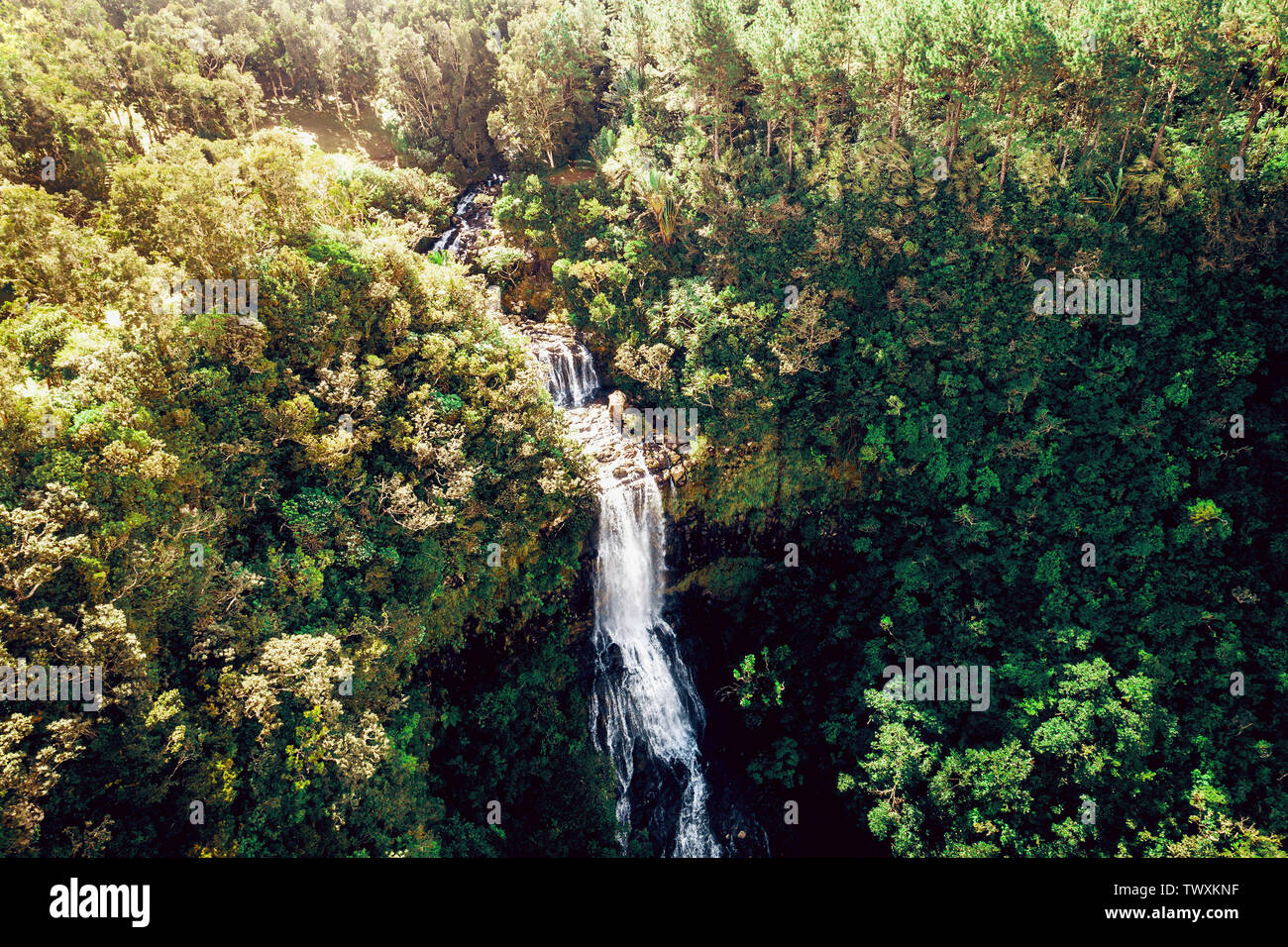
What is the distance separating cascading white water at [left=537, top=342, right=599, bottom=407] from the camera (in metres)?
30.4

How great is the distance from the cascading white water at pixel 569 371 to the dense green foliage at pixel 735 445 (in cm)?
101

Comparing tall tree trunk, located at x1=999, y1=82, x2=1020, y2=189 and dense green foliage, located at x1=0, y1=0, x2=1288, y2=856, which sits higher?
tall tree trunk, located at x1=999, y1=82, x2=1020, y2=189

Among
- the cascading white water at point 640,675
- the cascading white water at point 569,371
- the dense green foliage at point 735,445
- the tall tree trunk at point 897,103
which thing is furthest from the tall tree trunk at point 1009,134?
the cascading white water at point 569,371

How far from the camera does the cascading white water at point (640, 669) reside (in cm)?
2664

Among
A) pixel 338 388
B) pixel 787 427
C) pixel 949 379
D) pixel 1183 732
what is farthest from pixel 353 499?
pixel 1183 732

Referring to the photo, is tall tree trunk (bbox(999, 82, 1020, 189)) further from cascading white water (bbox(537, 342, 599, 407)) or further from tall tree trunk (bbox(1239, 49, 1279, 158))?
cascading white water (bbox(537, 342, 599, 407))

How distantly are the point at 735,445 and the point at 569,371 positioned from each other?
8.64 meters

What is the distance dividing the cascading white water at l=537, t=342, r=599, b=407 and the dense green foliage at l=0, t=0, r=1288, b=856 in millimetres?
1011

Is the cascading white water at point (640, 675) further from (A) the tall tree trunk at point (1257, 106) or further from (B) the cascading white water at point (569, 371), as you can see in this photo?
(A) the tall tree trunk at point (1257, 106)

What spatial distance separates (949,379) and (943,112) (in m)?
12.9

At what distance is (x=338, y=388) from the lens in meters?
22.0

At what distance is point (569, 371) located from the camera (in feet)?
101

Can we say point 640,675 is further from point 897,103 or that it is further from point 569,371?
point 897,103

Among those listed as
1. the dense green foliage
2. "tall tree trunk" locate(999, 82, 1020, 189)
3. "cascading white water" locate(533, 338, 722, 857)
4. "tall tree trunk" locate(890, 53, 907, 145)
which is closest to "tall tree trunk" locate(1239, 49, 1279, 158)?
the dense green foliage
